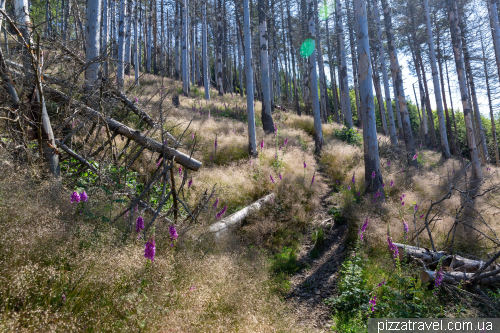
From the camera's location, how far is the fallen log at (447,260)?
3789 millimetres

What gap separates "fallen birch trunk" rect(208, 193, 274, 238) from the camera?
4.71 m

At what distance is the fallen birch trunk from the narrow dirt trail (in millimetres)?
1313

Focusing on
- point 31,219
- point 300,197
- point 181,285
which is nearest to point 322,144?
point 300,197

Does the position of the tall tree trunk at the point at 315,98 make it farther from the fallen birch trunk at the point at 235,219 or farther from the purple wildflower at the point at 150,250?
the purple wildflower at the point at 150,250

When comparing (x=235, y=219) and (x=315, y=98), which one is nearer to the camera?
(x=235, y=219)

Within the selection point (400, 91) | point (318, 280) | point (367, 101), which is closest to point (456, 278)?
point (318, 280)

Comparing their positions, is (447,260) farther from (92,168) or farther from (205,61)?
(205,61)

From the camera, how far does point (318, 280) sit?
4.42m

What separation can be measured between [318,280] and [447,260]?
199 cm

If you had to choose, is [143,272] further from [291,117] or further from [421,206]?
[291,117]

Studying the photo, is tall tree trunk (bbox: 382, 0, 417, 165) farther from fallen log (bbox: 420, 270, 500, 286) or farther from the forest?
fallen log (bbox: 420, 270, 500, 286)

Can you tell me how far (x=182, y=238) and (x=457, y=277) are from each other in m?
3.86

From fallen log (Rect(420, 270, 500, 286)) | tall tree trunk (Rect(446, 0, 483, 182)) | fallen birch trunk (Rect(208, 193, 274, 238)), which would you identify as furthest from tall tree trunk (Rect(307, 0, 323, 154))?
fallen log (Rect(420, 270, 500, 286))

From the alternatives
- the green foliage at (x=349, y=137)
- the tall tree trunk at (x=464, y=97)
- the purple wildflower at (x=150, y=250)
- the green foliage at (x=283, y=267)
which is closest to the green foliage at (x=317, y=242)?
the green foliage at (x=283, y=267)
